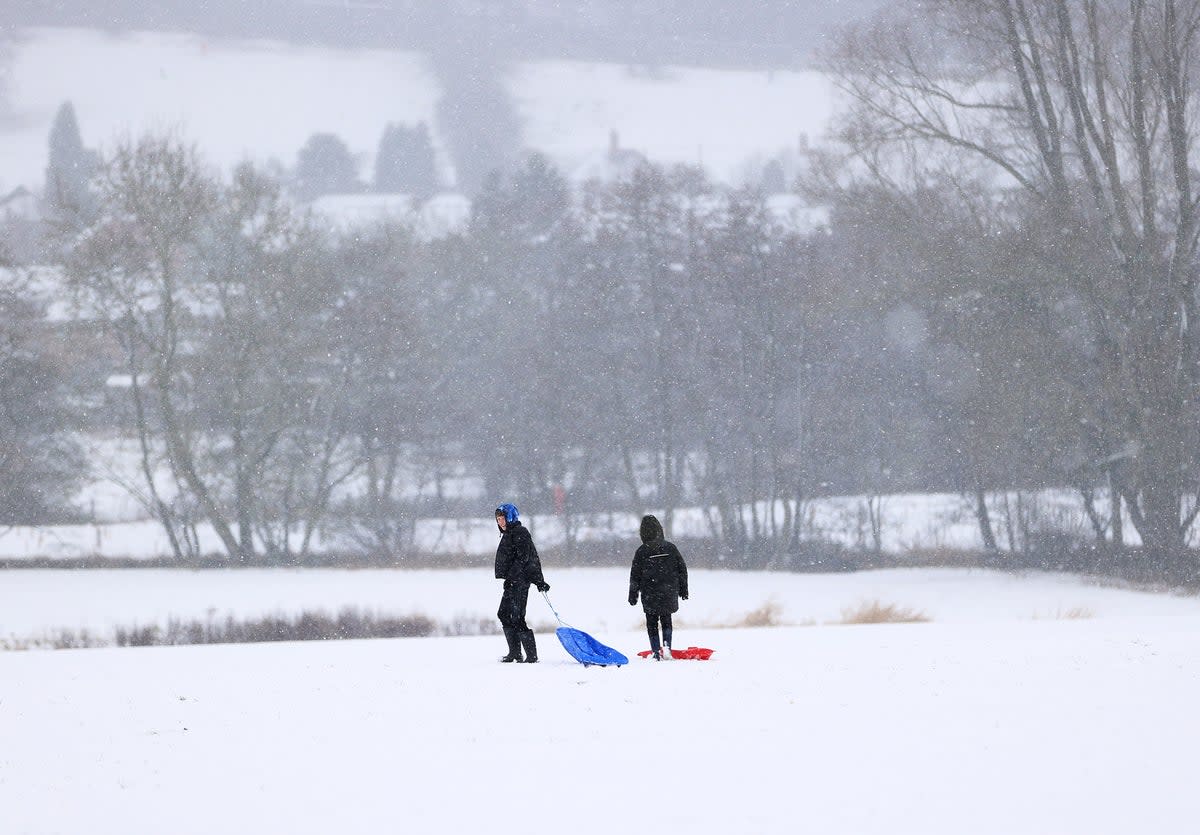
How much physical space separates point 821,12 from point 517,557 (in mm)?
68464

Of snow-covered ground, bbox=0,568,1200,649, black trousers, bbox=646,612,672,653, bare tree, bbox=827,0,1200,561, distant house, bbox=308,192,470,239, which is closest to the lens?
black trousers, bbox=646,612,672,653

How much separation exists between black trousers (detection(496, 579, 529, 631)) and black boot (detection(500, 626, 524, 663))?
0.57ft

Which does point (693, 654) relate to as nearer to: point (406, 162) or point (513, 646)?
point (513, 646)

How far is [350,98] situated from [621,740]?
347 ft

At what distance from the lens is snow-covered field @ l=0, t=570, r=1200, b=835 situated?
23.4 ft

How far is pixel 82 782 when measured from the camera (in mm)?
8008

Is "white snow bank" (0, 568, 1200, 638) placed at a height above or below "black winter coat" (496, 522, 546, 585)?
below

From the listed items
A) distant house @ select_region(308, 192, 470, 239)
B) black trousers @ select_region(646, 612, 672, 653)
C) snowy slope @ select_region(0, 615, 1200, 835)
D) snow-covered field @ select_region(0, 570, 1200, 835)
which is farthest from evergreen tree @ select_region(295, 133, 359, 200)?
snowy slope @ select_region(0, 615, 1200, 835)

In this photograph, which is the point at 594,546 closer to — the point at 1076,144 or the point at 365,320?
the point at 365,320

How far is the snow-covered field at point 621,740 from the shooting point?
7145 millimetres

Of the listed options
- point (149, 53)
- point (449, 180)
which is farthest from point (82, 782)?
point (449, 180)

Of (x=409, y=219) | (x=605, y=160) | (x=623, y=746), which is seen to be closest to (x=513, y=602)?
(x=623, y=746)

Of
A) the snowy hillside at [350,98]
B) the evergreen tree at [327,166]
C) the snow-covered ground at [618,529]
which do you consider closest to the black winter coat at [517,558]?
the snow-covered ground at [618,529]

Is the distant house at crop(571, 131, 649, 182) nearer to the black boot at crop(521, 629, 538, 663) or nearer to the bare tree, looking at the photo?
the bare tree
